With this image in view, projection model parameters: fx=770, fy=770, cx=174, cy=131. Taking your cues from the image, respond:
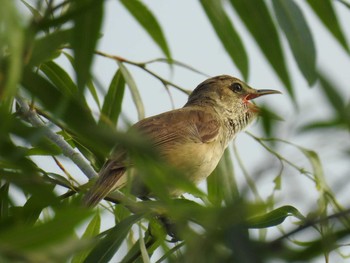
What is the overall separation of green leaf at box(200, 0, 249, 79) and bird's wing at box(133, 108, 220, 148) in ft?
7.67

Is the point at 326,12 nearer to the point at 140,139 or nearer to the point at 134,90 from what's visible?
the point at 140,139

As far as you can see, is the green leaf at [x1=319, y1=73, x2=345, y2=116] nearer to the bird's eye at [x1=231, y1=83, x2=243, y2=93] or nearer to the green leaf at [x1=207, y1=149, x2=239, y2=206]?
the green leaf at [x1=207, y1=149, x2=239, y2=206]

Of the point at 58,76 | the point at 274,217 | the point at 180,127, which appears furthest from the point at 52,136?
the point at 180,127

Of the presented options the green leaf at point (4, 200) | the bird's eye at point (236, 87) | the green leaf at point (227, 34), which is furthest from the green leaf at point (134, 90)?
the bird's eye at point (236, 87)

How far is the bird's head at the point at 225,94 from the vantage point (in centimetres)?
620

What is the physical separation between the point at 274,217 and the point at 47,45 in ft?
4.61

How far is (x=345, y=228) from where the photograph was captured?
164 cm

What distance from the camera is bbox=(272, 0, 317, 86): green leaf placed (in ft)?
7.38

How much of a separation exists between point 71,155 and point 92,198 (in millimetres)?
338

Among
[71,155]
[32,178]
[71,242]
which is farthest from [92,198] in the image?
[71,242]

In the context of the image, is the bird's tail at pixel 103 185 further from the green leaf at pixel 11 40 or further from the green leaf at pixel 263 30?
the green leaf at pixel 11 40

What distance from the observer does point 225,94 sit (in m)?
6.36

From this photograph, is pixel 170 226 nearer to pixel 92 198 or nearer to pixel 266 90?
pixel 92 198

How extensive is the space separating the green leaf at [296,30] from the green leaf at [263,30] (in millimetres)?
111
